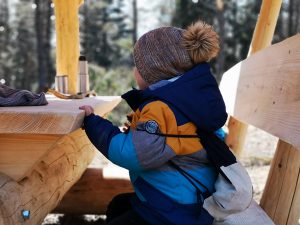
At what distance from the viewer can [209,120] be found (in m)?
1.82

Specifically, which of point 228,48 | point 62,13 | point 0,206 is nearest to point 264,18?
point 62,13

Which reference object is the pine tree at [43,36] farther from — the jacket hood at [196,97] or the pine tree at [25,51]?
the jacket hood at [196,97]

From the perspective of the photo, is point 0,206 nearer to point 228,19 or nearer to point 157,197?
point 157,197

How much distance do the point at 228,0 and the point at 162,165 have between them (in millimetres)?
30184

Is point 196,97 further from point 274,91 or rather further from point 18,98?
point 18,98

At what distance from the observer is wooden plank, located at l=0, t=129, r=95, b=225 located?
182cm

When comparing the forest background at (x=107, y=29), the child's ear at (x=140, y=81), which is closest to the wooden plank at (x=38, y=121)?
the child's ear at (x=140, y=81)

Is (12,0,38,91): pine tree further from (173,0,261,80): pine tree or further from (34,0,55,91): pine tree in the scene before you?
(173,0,261,80): pine tree

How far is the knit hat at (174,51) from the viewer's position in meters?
1.90

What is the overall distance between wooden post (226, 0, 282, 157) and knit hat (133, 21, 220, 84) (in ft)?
7.83

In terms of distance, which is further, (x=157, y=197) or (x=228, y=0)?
(x=228, y=0)

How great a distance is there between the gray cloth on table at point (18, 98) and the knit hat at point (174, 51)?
479 millimetres

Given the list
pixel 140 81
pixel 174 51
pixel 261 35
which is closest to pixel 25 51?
pixel 261 35

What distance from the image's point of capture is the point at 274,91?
7.18 feet
